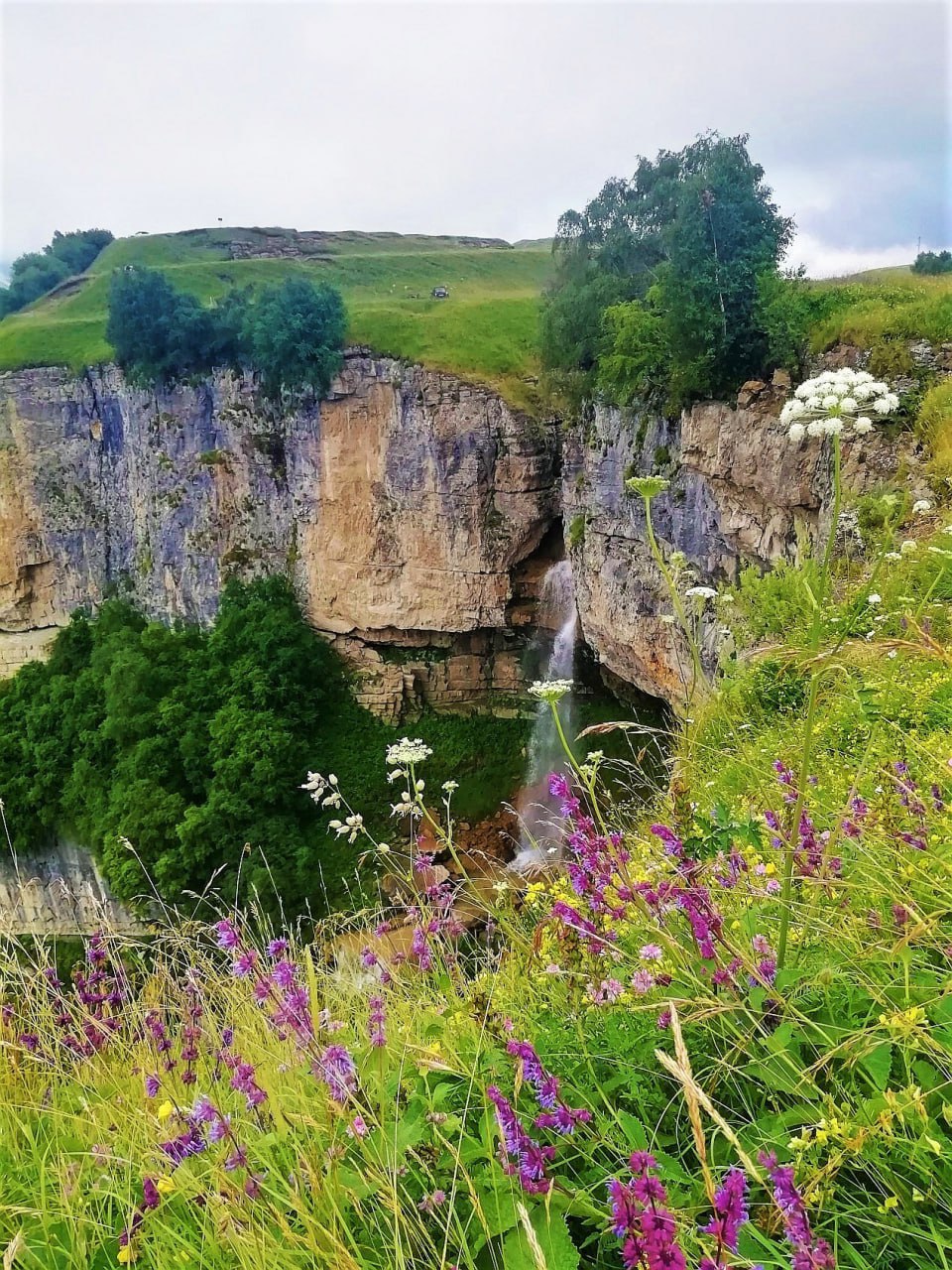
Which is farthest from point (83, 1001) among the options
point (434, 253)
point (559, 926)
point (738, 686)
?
point (434, 253)

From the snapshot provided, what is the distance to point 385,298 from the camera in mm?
29406

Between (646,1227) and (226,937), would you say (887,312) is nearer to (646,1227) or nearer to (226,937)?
(226,937)

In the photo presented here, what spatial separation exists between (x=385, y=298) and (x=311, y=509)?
12265 mm

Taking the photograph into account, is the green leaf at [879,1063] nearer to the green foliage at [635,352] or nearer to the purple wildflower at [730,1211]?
the purple wildflower at [730,1211]

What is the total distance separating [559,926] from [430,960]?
1.48 ft

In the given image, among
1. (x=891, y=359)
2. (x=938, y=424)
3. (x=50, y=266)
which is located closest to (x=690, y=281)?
(x=891, y=359)

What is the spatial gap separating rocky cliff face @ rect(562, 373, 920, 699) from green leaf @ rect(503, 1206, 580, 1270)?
20.7 ft

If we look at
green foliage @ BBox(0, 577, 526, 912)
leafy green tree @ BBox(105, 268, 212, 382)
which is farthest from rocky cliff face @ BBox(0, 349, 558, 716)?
green foliage @ BBox(0, 577, 526, 912)

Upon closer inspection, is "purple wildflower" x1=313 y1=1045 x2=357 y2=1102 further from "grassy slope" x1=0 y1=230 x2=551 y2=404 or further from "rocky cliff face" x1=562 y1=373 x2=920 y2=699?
"grassy slope" x1=0 y1=230 x2=551 y2=404

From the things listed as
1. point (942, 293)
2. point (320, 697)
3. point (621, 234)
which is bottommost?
point (320, 697)

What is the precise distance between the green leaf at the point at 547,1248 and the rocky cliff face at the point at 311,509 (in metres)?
19.4

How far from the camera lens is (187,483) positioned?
77.7 ft

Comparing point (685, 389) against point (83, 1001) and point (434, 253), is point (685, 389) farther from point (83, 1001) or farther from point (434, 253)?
point (434, 253)

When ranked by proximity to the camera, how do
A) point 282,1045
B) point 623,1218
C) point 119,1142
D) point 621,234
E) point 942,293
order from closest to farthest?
point 623,1218
point 119,1142
point 282,1045
point 942,293
point 621,234
